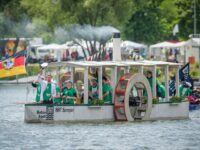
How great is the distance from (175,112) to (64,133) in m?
6.59

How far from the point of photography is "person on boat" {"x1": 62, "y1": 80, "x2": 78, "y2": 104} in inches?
1758

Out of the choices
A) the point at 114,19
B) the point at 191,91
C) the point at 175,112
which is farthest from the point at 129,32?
the point at 175,112

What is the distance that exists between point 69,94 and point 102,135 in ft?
11.3

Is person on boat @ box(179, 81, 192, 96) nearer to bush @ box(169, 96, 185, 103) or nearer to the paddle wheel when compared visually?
bush @ box(169, 96, 185, 103)

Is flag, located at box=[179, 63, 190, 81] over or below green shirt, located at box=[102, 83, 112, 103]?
over

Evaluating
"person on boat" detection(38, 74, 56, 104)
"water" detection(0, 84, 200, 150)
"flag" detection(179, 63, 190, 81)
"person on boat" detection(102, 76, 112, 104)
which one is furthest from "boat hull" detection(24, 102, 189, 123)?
"flag" detection(179, 63, 190, 81)

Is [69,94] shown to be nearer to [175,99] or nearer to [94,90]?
[94,90]

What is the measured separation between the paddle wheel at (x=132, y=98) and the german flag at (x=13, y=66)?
4.71m

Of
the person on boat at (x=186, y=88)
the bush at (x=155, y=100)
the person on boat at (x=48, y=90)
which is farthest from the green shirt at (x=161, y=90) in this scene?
the person on boat at (x=186, y=88)

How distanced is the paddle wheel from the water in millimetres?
430

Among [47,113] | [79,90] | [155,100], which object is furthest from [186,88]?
[47,113]

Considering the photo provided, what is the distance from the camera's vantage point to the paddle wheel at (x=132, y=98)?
148 feet

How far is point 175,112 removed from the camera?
47312mm

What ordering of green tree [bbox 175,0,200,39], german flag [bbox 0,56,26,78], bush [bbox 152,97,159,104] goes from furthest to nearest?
1. green tree [bbox 175,0,200,39]
2. german flag [bbox 0,56,26,78]
3. bush [bbox 152,97,159,104]
